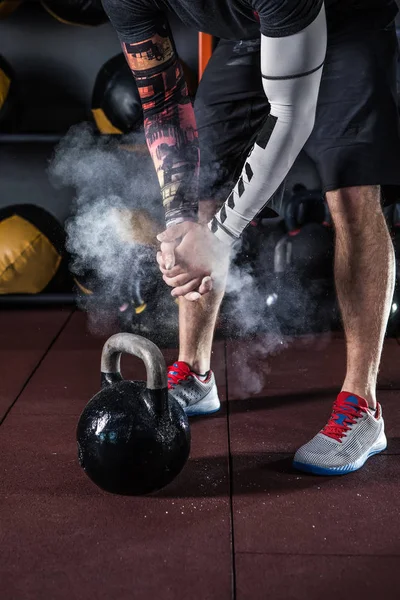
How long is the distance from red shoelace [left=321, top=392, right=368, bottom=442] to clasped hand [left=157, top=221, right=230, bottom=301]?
0.41 meters

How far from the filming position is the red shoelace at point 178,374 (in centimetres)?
180

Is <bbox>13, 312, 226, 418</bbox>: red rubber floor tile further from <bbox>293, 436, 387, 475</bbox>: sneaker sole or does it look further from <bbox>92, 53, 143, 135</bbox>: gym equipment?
<bbox>92, 53, 143, 135</bbox>: gym equipment

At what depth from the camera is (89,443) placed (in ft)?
4.27

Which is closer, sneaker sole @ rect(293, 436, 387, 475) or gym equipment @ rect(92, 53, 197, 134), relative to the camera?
sneaker sole @ rect(293, 436, 387, 475)

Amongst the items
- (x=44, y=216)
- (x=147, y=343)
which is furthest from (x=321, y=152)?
(x=44, y=216)

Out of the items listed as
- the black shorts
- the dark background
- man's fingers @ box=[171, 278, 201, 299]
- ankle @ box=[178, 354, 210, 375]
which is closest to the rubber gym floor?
ankle @ box=[178, 354, 210, 375]

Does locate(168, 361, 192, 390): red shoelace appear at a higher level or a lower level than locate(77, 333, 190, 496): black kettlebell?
lower

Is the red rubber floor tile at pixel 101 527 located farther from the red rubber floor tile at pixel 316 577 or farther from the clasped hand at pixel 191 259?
the clasped hand at pixel 191 259

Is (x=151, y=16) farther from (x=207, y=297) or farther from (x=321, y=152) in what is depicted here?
(x=207, y=297)

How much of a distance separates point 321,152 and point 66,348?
124 centimetres

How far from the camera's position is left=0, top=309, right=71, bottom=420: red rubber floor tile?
2.08 meters

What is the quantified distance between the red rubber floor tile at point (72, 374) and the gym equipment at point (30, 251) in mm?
325

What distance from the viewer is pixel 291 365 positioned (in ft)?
7.41

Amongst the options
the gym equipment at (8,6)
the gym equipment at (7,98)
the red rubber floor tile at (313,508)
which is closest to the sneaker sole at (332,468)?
the red rubber floor tile at (313,508)
